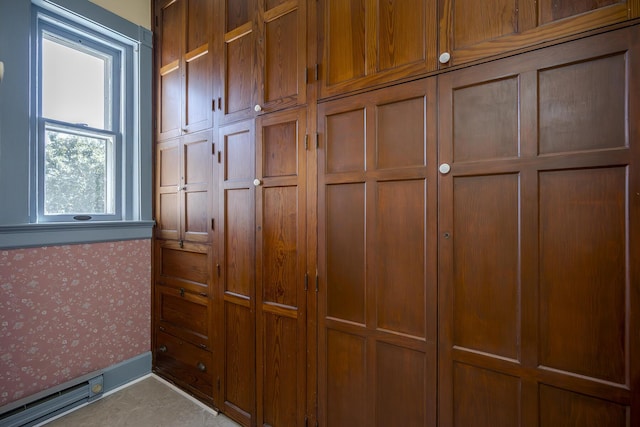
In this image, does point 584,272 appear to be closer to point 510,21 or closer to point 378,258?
point 378,258

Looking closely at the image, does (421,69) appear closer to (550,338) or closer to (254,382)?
(550,338)

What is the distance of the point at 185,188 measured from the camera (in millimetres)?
2205

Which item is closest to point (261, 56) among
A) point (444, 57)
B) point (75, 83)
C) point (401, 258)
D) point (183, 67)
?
point (183, 67)

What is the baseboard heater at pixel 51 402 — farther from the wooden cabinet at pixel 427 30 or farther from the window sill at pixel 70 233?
the wooden cabinet at pixel 427 30

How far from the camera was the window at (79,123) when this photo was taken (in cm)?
200

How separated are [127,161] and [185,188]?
2.01 ft

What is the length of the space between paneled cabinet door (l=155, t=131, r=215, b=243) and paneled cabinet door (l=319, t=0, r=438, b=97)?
100cm

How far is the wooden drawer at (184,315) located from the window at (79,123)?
75 centimetres

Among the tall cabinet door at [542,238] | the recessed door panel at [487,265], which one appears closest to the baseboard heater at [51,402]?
the tall cabinet door at [542,238]

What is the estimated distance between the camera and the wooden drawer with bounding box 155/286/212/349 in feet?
6.86

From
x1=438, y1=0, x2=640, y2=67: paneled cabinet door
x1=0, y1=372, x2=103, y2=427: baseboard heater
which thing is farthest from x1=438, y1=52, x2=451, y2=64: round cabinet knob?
x1=0, y1=372, x2=103, y2=427: baseboard heater

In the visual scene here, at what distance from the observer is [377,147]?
1340mm

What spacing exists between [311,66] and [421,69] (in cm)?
58

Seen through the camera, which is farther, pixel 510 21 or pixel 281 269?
pixel 281 269
